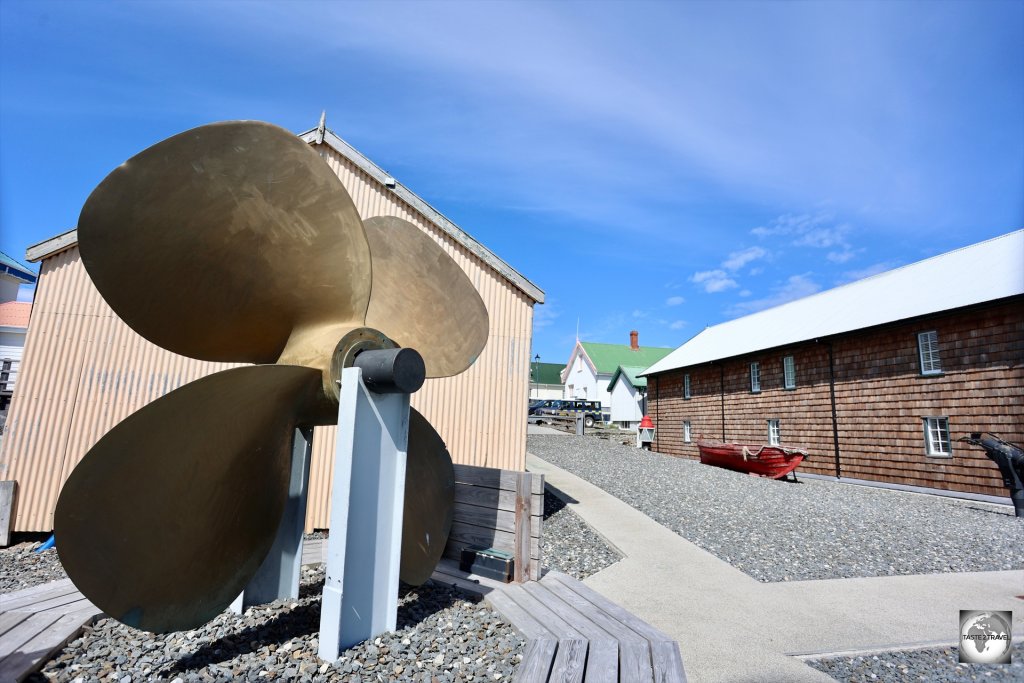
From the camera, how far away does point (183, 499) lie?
2494 mm

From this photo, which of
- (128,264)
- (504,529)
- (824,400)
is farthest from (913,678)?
(824,400)

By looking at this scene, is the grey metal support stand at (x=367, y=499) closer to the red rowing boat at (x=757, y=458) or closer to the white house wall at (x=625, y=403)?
the red rowing boat at (x=757, y=458)

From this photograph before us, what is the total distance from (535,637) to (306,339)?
7.25ft

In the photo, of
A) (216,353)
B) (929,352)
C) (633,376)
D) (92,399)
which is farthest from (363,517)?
(633,376)

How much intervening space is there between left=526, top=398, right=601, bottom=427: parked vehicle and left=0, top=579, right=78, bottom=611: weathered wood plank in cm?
2899

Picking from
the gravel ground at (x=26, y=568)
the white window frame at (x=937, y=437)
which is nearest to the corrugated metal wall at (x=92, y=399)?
the gravel ground at (x=26, y=568)

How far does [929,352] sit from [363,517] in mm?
15047

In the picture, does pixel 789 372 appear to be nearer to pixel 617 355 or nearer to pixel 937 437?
pixel 937 437

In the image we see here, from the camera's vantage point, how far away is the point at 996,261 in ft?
43.0

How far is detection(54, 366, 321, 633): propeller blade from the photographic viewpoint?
7.16 ft

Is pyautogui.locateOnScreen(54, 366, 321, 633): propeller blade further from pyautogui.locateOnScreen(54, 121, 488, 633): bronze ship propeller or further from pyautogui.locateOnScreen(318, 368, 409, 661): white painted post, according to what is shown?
pyautogui.locateOnScreen(318, 368, 409, 661): white painted post

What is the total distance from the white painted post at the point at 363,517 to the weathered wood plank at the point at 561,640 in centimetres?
93

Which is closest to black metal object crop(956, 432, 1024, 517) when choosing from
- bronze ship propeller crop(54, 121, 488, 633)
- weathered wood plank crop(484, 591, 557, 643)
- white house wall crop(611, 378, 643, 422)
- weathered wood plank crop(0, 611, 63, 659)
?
weathered wood plank crop(484, 591, 557, 643)

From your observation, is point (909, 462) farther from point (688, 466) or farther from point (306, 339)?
point (306, 339)
